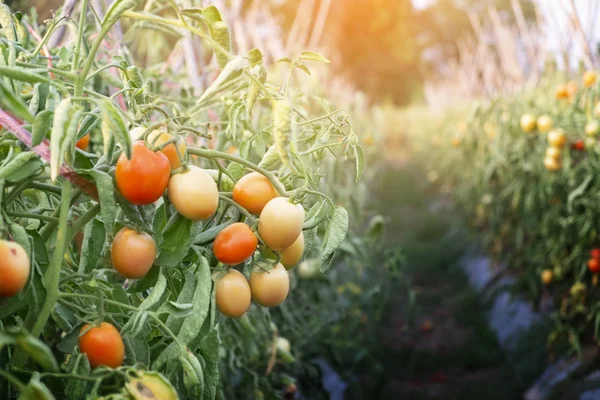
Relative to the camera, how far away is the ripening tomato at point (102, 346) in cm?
53

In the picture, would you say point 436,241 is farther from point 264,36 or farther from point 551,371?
point 551,371

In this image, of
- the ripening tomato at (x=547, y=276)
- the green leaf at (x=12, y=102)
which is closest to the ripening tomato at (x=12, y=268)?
the green leaf at (x=12, y=102)

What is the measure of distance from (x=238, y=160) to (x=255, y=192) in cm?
4

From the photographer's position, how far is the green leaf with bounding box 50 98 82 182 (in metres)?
0.46

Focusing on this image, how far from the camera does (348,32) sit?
742 inches

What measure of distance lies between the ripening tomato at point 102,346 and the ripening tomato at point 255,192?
18 centimetres

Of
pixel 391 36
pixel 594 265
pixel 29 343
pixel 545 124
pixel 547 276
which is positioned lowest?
pixel 547 276

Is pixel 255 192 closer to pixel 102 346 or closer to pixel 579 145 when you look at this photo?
pixel 102 346

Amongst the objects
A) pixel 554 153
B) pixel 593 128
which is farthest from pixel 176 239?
pixel 554 153

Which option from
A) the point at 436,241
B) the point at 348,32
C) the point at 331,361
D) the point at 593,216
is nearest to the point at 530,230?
the point at 593,216

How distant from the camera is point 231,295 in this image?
60cm

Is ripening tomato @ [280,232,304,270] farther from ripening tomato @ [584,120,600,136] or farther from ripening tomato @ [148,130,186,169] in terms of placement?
ripening tomato @ [584,120,600,136]

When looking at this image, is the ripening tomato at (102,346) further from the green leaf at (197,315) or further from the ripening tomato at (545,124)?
the ripening tomato at (545,124)

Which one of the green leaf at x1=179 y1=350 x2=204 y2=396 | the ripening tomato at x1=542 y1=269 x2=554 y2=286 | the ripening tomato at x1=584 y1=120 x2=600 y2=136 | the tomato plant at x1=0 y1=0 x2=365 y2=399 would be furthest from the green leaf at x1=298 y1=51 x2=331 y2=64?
the ripening tomato at x1=542 y1=269 x2=554 y2=286
